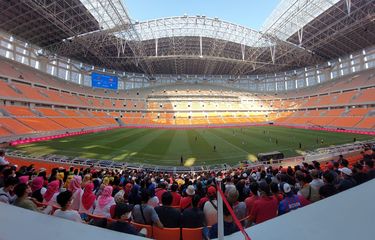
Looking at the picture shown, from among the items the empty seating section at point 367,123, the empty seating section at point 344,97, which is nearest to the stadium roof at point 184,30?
the empty seating section at point 344,97

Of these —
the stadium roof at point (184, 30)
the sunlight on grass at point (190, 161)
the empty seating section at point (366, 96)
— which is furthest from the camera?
the empty seating section at point (366, 96)

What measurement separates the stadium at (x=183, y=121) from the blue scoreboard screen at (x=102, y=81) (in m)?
0.21

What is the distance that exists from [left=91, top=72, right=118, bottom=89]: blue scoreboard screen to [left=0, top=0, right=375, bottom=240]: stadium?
0.69 feet

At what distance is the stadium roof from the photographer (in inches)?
1130

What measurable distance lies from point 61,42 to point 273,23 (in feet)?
132

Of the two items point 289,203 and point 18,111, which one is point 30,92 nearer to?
point 18,111

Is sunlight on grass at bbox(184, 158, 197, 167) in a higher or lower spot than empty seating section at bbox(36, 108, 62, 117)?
lower

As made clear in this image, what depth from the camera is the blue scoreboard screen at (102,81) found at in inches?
1650

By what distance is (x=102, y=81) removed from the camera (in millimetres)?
42969

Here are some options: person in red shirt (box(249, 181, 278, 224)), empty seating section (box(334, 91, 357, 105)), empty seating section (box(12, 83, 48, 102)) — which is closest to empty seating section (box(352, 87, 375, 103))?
empty seating section (box(334, 91, 357, 105))

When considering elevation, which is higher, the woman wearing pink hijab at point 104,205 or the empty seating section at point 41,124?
the empty seating section at point 41,124

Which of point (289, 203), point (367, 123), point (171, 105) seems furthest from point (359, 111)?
point (171, 105)

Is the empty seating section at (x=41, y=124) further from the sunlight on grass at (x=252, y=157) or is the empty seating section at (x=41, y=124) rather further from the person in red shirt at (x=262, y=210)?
the person in red shirt at (x=262, y=210)

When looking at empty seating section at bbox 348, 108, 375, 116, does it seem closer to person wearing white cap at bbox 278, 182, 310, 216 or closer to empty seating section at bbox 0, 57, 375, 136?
empty seating section at bbox 0, 57, 375, 136
